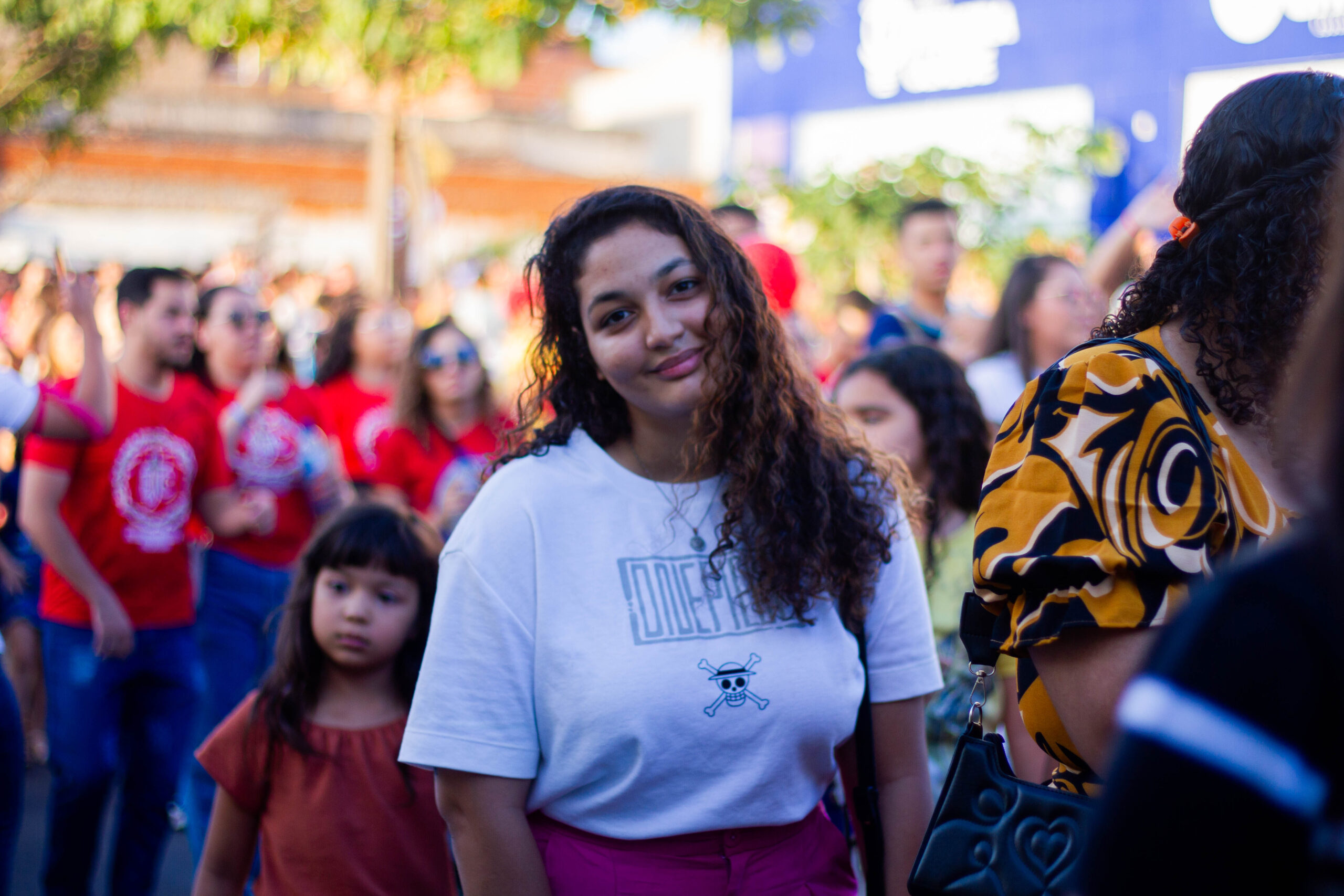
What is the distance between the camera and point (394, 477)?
5.09 metres

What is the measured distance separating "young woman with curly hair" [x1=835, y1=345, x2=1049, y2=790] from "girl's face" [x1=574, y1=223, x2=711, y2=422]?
86cm

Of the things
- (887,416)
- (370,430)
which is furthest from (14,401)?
(887,416)

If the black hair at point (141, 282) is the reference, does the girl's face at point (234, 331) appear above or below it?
below

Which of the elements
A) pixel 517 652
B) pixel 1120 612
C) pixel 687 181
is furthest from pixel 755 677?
pixel 687 181

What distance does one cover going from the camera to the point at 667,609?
1993mm

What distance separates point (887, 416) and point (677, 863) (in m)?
1.60

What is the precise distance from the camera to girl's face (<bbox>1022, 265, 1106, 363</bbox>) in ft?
15.1

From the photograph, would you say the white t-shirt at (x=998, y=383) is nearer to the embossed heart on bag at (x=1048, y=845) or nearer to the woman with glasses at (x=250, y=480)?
the woman with glasses at (x=250, y=480)

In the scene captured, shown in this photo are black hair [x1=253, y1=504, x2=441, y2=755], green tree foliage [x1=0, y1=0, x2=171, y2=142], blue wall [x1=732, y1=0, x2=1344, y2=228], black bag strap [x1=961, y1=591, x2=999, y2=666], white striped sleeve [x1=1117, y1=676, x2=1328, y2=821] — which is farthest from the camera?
blue wall [x1=732, y1=0, x2=1344, y2=228]

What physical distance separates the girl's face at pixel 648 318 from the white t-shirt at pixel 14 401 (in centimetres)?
208

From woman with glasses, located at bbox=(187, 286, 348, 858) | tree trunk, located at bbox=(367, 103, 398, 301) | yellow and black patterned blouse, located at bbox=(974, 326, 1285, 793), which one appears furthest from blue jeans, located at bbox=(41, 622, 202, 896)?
tree trunk, located at bbox=(367, 103, 398, 301)

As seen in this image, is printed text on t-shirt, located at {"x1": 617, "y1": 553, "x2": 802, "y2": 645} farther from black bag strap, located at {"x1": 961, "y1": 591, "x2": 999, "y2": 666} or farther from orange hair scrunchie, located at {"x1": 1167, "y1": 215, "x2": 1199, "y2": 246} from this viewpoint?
orange hair scrunchie, located at {"x1": 1167, "y1": 215, "x2": 1199, "y2": 246}

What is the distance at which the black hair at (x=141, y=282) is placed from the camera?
14.7 feet

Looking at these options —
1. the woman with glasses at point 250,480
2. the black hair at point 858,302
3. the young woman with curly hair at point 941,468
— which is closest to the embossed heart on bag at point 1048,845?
the young woman with curly hair at point 941,468
